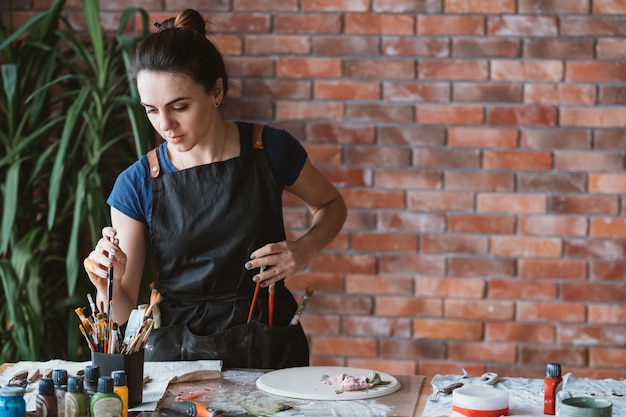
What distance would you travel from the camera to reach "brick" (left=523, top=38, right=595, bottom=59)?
3.19 meters

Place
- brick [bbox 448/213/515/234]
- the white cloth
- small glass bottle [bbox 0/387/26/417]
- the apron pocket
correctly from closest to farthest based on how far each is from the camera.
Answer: small glass bottle [bbox 0/387/26/417] → the white cloth → the apron pocket → brick [bbox 448/213/515/234]

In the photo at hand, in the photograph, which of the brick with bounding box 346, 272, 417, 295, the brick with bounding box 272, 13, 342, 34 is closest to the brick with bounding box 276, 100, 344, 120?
the brick with bounding box 272, 13, 342, 34

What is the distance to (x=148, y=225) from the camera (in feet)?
7.45

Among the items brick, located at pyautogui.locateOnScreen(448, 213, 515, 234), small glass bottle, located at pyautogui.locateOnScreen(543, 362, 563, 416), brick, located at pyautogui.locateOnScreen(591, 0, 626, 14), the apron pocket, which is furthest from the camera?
brick, located at pyautogui.locateOnScreen(448, 213, 515, 234)

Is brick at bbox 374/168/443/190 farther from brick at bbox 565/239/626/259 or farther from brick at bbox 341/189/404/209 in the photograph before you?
brick at bbox 565/239/626/259

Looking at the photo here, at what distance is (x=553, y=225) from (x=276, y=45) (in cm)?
120

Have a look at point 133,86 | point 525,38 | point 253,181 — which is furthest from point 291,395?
point 525,38

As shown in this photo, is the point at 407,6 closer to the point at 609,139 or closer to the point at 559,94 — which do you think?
the point at 559,94

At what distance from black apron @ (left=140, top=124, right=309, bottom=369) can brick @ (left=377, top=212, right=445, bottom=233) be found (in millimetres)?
1076

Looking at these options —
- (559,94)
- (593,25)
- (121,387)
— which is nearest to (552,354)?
(559,94)

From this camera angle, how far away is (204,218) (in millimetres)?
2264

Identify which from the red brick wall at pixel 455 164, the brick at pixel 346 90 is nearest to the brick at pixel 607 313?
the red brick wall at pixel 455 164

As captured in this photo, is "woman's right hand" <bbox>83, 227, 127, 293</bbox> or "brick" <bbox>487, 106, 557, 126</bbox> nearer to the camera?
"woman's right hand" <bbox>83, 227, 127, 293</bbox>

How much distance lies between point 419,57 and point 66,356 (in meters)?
1.66
